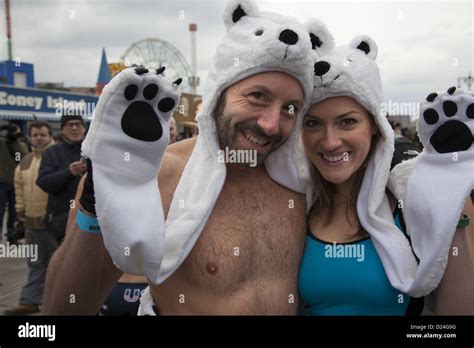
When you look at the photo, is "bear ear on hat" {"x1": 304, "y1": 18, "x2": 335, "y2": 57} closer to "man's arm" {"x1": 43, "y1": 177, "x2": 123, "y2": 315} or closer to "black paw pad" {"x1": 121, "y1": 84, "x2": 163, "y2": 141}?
"black paw pad" {"x1": 121, "y1": 84, "x2": 163, "y2": 141}

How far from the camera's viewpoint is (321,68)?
5.20 feet

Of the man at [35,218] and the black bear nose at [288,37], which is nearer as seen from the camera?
the black bear nose at [288,37]

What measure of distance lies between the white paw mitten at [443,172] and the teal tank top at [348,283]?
0.15m

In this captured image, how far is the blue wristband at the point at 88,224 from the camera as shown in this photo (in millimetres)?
1304

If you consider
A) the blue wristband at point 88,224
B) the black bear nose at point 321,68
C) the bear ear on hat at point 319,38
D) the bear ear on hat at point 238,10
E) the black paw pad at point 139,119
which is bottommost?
the blue wristband at point 88,224

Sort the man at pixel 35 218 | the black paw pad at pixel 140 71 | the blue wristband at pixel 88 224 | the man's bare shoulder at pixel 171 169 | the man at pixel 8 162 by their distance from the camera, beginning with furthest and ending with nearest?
the man at pixel 8 162
the man at pixel 35 218
the man's bare shoulder at pixel 171 169
the blue wristband at pixel 88 224
the black paw pad at pixel 140 71

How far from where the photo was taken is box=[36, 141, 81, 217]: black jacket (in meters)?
3.41

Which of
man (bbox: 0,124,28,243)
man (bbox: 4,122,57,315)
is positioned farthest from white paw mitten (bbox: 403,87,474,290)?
man (bbox: 0,124,28,243)

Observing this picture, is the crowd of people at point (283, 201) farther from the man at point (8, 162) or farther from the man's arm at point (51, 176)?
the man at point (8, 162)

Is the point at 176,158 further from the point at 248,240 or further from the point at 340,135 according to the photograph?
the point at 340,135

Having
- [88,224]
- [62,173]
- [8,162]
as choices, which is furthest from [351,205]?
[8,162]

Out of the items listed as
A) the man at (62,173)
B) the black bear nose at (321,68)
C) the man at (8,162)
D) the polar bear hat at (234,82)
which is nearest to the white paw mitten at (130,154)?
the polar bear hat at (234,82)

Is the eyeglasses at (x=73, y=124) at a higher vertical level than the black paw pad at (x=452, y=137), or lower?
higher
